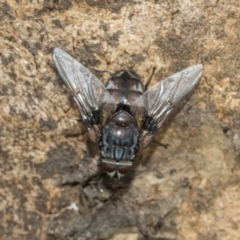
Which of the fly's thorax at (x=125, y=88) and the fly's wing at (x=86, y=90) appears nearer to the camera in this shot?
the fly's wing at (x=86, y=90)

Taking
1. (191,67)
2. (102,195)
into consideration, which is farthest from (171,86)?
(102,195)

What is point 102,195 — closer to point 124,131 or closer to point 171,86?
point 124,131

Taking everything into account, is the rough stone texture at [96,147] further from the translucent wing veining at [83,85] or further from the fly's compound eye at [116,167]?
the fly's compound eye at [116,167]

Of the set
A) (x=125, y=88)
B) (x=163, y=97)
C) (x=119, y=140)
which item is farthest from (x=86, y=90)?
(x=163, y=97)

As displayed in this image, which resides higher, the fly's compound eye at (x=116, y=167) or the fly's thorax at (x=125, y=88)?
the fly's thorax at (x=125, y=88)

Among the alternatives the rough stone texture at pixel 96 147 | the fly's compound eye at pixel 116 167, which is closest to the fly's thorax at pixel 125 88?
the rough stone texture at pixel 96 147

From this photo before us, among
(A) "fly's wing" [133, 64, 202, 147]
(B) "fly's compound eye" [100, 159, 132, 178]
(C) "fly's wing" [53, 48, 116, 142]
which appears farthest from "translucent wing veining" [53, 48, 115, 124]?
(B) "fly's compound eye" [100, 159, 132, 178]

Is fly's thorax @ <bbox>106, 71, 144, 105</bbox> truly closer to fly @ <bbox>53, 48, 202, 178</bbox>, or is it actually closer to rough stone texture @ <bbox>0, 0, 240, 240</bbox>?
fly @ <bbox>53, 48, 202, 178</bbox>
